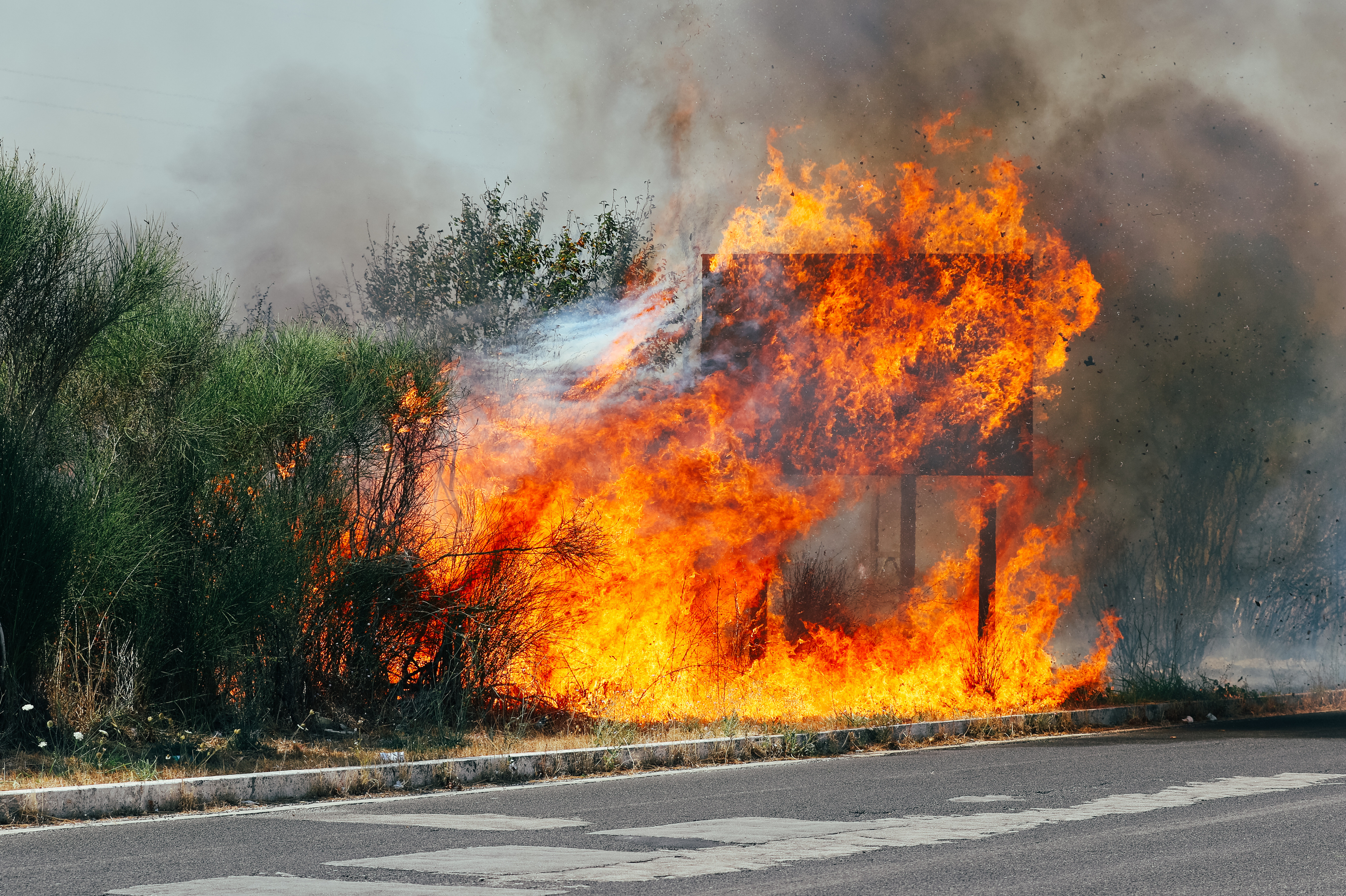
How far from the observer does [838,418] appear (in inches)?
687

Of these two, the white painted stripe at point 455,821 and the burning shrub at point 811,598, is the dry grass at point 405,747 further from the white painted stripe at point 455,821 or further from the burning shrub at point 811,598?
the burning shrub at point 811,598

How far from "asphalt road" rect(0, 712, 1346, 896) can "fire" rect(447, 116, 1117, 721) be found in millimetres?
4308

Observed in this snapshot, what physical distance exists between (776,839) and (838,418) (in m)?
9.96

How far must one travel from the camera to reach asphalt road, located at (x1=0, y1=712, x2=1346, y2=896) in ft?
21.6

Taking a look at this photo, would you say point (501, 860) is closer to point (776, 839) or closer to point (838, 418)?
point (776, 839)

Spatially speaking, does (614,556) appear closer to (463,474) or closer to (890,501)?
(463,474)

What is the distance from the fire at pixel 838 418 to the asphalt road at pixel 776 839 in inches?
170

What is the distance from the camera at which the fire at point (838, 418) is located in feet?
52.0

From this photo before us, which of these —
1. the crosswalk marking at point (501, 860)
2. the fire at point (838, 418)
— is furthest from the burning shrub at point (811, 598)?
the crosswalk marking at point (501, 860)

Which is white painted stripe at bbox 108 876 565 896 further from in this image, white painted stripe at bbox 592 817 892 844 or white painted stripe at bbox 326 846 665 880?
white painted stripe at bbox 592 817 892 844

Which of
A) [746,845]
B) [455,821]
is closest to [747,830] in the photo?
[746,845]

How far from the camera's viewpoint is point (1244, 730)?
15.0 meters

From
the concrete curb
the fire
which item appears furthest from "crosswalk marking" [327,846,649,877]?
the fire

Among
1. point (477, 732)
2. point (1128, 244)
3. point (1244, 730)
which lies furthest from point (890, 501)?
point (477, 732)
